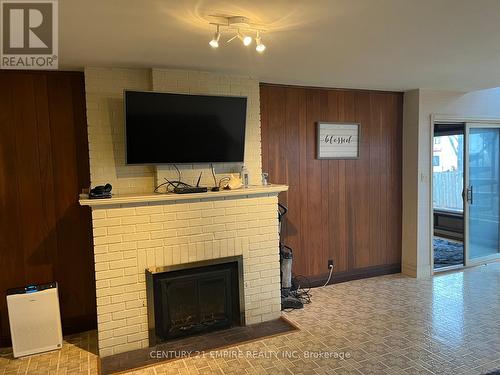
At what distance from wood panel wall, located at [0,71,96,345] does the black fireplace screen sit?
76cm

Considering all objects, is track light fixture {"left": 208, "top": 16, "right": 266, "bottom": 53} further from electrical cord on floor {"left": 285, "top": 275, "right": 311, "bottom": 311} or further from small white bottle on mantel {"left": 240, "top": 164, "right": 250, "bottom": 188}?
electrical cord on floor {"left": 285, "top": 275, "right": 311, "bottom": 311}

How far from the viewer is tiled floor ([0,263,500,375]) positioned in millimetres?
2770

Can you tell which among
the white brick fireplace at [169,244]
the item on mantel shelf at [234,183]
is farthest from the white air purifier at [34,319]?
the item on mantel shelf at [234,183]

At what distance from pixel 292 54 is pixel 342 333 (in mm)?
2361

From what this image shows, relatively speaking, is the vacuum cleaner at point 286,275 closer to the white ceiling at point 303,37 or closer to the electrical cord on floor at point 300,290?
the electrical cord on floor at point 300,290

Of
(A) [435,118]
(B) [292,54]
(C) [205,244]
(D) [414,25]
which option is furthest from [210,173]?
(A) [435,118]

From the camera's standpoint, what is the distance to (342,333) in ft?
10.8

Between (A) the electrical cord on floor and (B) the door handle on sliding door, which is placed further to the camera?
(B) the door handle on sliding door

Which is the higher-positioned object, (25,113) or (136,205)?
(25,113)

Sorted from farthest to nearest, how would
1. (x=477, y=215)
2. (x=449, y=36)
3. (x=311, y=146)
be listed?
(x=477, y=215)
(x=311, y=146)
(x=449, y=36)

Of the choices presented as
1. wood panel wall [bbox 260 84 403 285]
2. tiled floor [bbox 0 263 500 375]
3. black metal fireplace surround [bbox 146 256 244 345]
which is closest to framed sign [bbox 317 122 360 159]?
wood panel wall [bbox 260 84 403 285]

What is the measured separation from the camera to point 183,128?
3234 mm

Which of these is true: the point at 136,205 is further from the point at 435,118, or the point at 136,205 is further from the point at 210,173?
the point at 435,118

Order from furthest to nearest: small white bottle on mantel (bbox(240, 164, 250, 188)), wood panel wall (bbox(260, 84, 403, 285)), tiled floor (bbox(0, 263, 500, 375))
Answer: wood panel wall (bbox(260, 84, 403, 285)), small white bottle on mantel (bbox(240, 164, 250, 188)), tiled floor (bbox(0, 263, 500, 375))
